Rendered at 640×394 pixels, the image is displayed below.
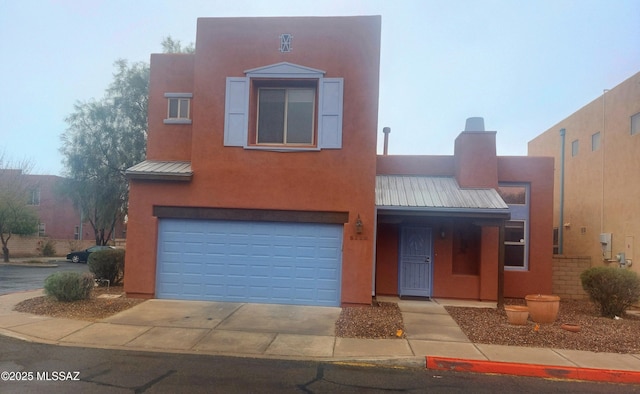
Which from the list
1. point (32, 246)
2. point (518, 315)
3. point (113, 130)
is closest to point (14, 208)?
point (32, 246)

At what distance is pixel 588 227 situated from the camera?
52.9ft

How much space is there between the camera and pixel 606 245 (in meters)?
14.6

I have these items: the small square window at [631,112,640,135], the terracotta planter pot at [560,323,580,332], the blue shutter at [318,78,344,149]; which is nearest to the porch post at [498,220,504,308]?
the terracotta planter pot at [560,323,580,332]

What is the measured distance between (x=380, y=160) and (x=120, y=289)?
8.46 m

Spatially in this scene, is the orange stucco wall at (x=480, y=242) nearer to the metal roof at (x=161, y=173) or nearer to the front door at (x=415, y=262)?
the front door at (x=415, y=262)

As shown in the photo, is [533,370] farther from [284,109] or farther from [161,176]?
[161,176]

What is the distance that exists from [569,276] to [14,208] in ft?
105

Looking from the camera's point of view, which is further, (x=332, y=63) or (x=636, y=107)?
(x=636, y=107)

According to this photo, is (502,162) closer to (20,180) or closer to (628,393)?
(628,393)

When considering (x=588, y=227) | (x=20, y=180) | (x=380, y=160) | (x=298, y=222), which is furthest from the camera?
(x=20, y=180)

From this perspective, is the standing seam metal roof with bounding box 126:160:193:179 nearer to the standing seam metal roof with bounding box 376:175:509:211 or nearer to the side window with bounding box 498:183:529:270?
the standing seam metal roof with bounding box 376:175:509:211

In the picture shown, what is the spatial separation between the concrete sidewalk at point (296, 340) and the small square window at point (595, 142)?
9506 millimetres

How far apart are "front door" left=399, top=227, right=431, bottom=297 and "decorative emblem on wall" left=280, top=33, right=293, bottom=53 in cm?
587

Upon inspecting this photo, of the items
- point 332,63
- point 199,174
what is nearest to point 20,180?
point 199,174
